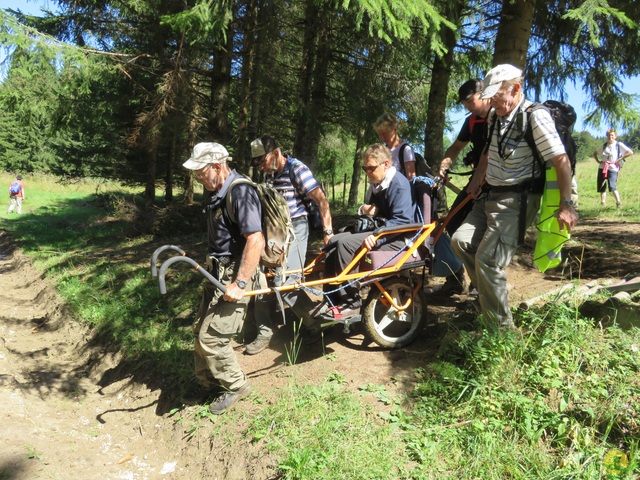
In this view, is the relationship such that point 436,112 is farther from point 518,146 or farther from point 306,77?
point 306,77

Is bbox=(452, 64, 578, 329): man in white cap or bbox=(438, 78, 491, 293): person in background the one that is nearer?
bbox=(452, 64, 578, 329): man in white cap

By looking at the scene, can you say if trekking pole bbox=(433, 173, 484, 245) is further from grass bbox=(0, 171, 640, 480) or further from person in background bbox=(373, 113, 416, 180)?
grass bbox=(0, 171, 640, 480)

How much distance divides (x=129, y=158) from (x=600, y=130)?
1743cm

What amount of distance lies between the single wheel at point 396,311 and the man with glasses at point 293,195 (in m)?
0.66

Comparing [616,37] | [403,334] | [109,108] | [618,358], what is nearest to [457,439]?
[618,358]

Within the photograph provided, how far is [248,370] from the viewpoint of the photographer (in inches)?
195

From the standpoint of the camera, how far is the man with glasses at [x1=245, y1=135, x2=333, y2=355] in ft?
16.1

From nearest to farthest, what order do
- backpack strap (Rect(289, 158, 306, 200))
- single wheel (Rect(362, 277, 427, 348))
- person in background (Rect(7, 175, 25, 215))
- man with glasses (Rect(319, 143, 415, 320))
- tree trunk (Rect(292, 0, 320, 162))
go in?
man with glasses (Rect(319, 143, 415, 320)) < single wheel (Rect(362, 277, 427, 348)) < backpack strap (Rect(289, 158, 306, 200)) < tree trunk (Rect(292, 0, 320, 162)) < person in background (Rect(7, 175, 25, 215))

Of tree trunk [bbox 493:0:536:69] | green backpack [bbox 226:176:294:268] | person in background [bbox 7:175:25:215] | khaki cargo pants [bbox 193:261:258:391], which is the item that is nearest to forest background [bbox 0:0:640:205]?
tree trunk [bbox 493:0:536:69]

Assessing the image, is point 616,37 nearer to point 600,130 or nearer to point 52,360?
point 600,130

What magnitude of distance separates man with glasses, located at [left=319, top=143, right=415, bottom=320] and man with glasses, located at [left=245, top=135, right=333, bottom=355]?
1.31ft

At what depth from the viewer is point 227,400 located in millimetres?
4348

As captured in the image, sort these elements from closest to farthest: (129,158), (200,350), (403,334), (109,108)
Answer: (200,350), (403,334), (109,108), (129,158)

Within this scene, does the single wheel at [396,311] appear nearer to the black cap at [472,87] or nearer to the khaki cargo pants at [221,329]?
the khaki cargo pants at [221,329]
